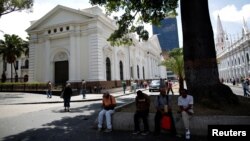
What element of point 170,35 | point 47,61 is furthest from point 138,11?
point 170,35

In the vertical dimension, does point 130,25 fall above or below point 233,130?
above

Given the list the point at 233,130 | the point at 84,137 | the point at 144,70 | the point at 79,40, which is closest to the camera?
the point at 233,130

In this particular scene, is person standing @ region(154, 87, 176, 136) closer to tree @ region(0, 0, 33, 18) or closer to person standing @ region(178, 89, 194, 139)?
person standing @ region(178, 89, 194, 139)

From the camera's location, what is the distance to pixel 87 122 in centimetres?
873

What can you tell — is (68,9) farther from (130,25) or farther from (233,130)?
(233,130)

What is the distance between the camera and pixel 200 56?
873 centimetres

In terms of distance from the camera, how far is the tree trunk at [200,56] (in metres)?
8.42

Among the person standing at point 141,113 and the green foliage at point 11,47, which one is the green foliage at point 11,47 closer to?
the green foliage at point 11,47

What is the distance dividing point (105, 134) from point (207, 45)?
5420 millimetres

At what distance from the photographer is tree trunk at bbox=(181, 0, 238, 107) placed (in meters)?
8.42

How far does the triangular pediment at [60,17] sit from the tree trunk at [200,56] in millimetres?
21382

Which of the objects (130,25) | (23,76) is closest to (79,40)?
(130,25)

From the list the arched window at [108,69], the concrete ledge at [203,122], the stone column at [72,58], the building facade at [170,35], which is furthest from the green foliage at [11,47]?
the building facade at [170,35]

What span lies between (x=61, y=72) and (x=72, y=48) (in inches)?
165
